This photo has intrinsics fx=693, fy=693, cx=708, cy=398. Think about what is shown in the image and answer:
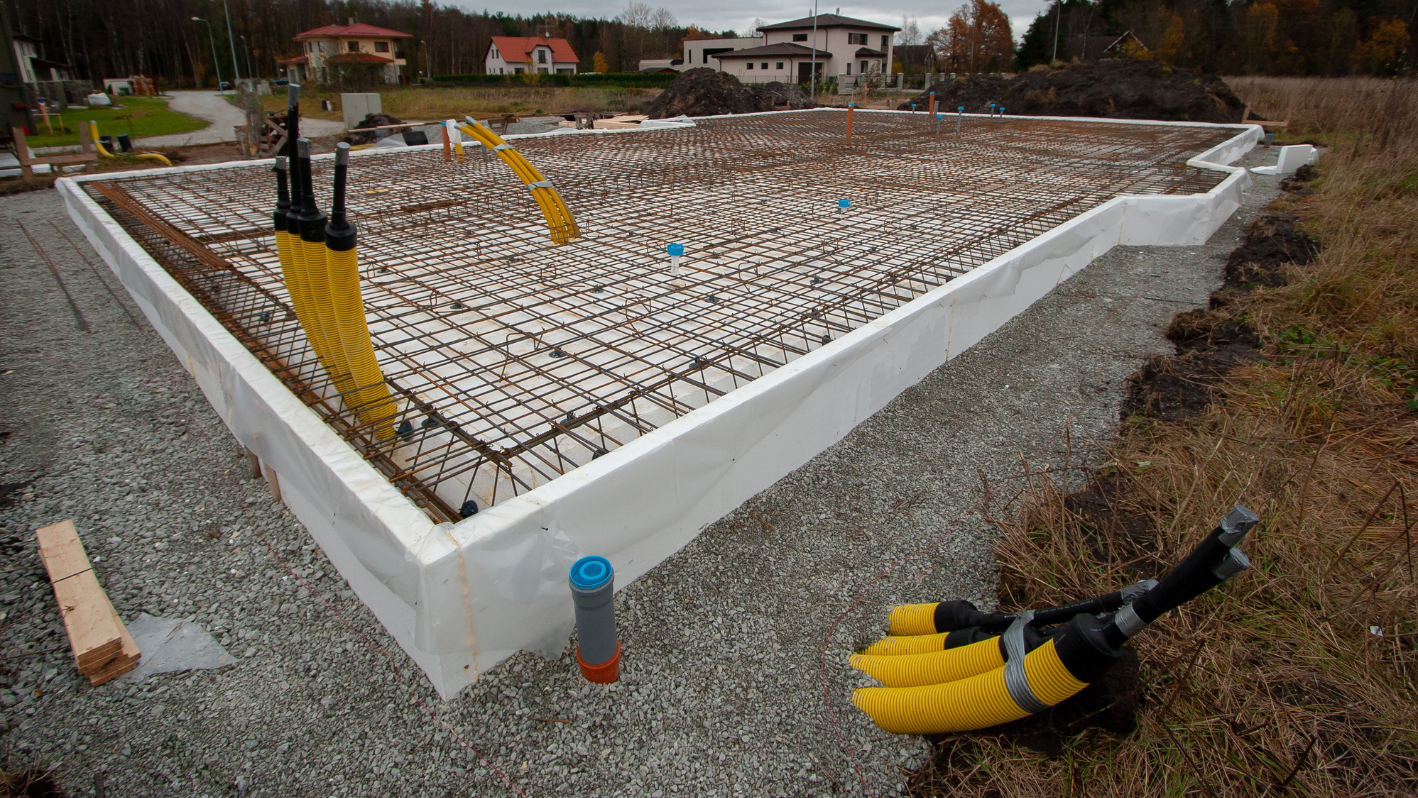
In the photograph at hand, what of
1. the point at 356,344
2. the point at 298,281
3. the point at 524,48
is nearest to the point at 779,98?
the point at 298,281

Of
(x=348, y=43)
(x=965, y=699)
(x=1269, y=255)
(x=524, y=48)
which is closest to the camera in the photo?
(x=965, y=699)

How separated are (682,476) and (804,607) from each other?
60cm

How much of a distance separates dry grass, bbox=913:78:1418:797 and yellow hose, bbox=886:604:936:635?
0.32 metres

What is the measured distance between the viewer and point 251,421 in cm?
272

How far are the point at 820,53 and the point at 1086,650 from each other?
4865 centimetres

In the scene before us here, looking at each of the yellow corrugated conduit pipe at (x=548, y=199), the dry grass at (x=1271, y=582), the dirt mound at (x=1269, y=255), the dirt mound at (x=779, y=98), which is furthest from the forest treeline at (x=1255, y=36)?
the yellow corrugated conduit pipe at (x=548, y=199)

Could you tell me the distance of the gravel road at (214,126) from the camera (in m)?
17.0

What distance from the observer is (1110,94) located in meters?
16.4

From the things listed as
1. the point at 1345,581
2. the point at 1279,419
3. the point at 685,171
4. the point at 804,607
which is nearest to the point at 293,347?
the point at 804,607

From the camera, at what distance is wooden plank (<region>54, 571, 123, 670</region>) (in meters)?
1.95

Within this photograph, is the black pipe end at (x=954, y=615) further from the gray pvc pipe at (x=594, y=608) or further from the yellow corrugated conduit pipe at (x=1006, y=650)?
the gray pvc pipe at (x=594, y=608)

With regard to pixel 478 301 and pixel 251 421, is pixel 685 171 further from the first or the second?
pixel 251 421

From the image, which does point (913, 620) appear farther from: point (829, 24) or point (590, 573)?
point (829, 24)

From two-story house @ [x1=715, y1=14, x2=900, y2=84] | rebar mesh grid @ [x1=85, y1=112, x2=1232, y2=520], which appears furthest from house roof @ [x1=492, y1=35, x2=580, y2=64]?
rebar mesh grid @ [x1=85, y1=112, x2=1232, y2=520]
